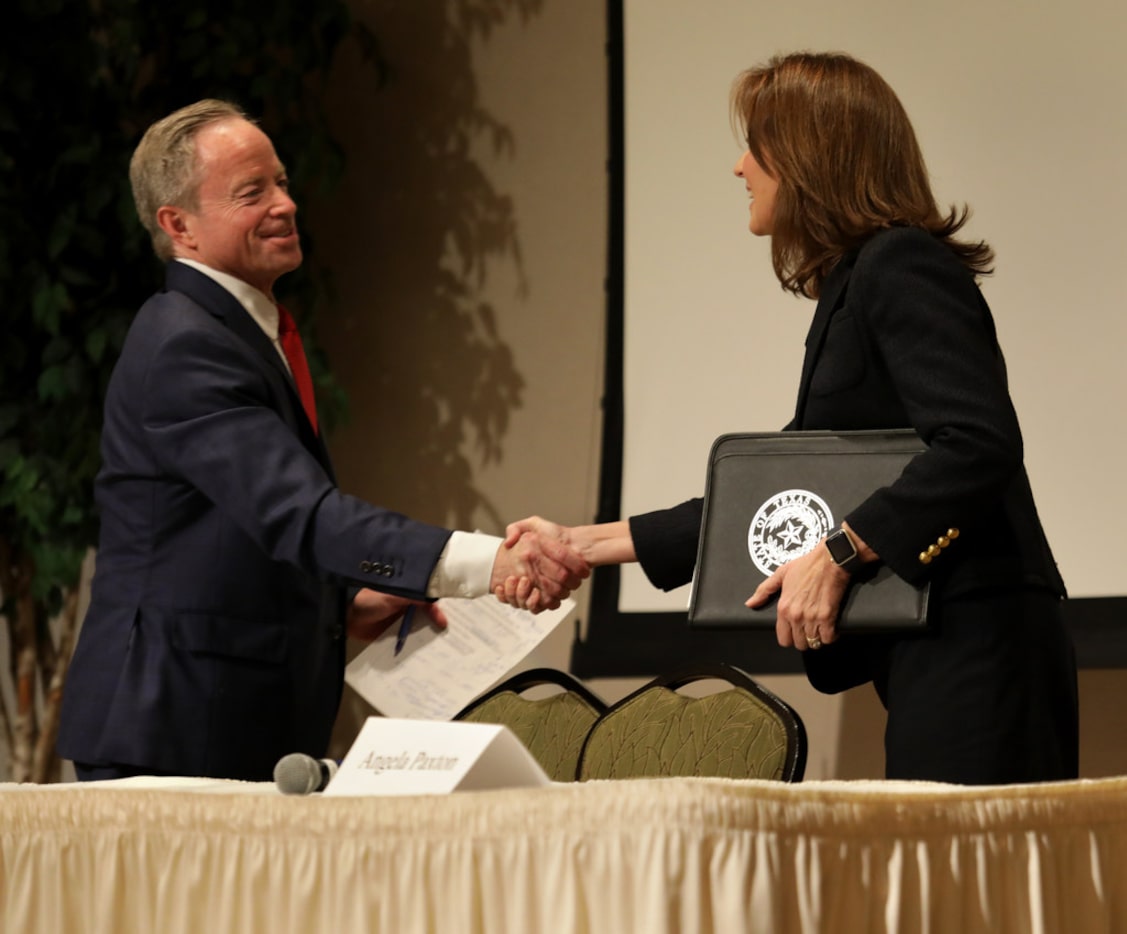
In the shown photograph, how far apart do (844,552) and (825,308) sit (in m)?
0.31

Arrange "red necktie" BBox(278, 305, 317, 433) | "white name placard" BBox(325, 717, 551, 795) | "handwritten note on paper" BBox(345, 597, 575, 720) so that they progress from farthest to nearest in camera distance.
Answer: "red necktie" BBox(278, 305, 317, 433)
"handwritten note on paper" BBox(345, 597, 575, 720)
"white name placard" BBox(325, 717, 551, 795)

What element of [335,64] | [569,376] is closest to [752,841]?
[569,376]

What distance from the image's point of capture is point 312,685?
2.00 meters

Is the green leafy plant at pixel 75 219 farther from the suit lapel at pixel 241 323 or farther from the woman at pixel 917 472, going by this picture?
the woman at pixel 917 472

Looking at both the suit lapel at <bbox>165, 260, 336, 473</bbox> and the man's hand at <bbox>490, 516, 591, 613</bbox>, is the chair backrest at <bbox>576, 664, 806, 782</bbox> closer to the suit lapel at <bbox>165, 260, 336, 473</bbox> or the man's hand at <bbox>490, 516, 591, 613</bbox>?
the man's hand at <bbox>490, 516, 591, 613</bbox>

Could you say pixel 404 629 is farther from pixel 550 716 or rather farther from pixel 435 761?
pixel 435 761

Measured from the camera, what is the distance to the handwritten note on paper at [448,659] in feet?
6.54

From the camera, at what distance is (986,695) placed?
1.52 meters

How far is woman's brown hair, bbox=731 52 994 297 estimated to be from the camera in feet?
5.73

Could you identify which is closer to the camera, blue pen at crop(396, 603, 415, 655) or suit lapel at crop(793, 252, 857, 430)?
suit lapel at crop(793, 252, 857, 430)

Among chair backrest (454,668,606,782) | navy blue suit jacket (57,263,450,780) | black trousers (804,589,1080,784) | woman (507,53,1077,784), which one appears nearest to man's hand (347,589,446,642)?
navy blue suit jacket (57,263,450,780)

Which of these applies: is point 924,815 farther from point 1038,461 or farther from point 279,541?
point 1038,461

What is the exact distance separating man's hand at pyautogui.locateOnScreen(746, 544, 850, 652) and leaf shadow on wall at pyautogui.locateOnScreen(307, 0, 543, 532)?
1.97 metres

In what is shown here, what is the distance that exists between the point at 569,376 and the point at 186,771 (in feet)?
5.83
